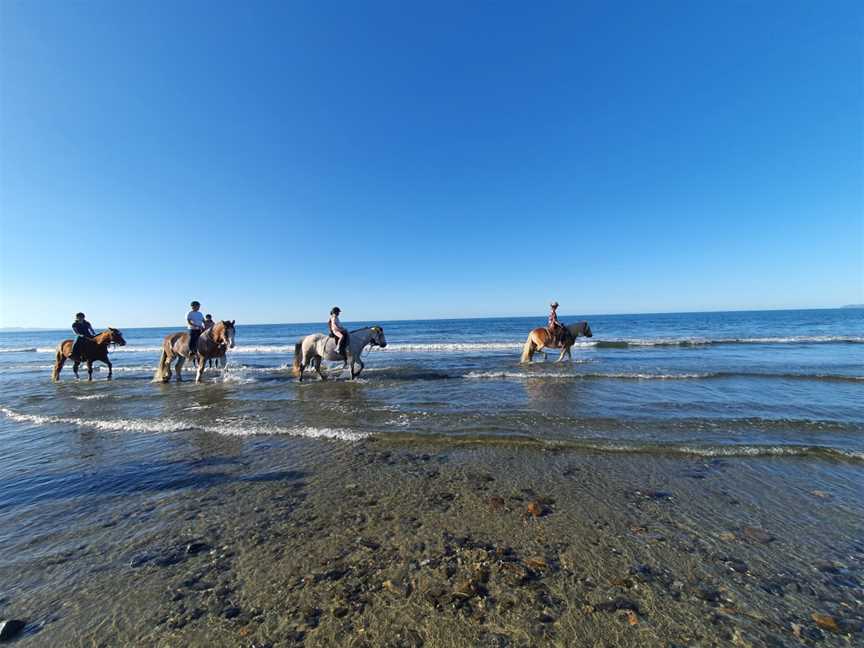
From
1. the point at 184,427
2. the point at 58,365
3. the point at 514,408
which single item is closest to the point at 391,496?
the point at 514,408

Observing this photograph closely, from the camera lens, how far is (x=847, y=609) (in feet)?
8.21

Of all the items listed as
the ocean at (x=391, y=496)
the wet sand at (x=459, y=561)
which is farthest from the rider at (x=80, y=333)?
the wet sand at (x=459, y=561)

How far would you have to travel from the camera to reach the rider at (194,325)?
14141 mm

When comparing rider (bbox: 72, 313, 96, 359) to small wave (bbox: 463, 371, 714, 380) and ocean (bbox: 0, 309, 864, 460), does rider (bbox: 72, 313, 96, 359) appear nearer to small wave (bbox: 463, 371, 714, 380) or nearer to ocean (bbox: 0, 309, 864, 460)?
ocean (bbox: 0, 309, 864, 460)

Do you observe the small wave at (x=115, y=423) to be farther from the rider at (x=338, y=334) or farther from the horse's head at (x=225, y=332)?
the rider at (x=338, y=334)

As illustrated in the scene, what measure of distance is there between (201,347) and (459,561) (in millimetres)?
15258

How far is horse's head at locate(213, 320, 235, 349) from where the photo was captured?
556 inches

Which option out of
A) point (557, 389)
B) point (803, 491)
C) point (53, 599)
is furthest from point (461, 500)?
point (557, 389)

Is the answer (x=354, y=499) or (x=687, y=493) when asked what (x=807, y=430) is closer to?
(x=687, y=493)

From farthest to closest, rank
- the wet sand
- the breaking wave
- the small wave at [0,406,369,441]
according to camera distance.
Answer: the breaking wave → the small wave at [0,406,369,441] → the wet sand

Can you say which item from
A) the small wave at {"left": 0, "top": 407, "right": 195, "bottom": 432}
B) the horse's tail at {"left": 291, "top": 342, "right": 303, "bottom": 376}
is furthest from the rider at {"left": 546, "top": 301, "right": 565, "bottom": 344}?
the small wave at {"left": 0, "top": 407, "right": 195, "bottom": 432}

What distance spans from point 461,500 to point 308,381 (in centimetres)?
1176

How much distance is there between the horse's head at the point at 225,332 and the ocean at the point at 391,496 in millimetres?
4788

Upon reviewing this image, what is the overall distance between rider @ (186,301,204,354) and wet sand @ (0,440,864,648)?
11.5 metres
